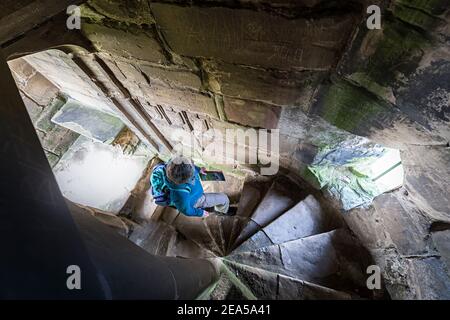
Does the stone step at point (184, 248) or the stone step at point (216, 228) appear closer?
the stone step at point (216, 228)

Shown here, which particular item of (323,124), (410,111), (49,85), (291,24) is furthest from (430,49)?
(49,85)

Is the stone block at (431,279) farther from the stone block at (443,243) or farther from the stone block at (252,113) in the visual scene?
the stone block at (252,113)

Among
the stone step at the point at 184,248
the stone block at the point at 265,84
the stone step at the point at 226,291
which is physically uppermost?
the stone block at the point at 265,84

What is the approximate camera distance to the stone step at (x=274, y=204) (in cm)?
399

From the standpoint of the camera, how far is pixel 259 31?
1510 millimetres

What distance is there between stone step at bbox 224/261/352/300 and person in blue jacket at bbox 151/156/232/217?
1096mm

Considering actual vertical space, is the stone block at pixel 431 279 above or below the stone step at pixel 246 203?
below

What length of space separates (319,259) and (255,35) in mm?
2936

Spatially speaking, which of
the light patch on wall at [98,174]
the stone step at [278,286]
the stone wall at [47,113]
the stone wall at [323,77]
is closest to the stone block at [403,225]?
the stone wall at [323,77]

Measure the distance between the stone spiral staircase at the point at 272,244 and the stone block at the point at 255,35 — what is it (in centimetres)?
208

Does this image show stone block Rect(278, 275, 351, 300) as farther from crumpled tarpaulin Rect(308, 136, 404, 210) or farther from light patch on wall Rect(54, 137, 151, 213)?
light patch on wall Rect(54, 137, 151, 213)

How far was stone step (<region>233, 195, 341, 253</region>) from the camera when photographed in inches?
148

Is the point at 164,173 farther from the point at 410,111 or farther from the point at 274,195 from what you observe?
the point at 410,111

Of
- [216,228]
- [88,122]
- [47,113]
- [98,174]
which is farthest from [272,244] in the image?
[47,113]
